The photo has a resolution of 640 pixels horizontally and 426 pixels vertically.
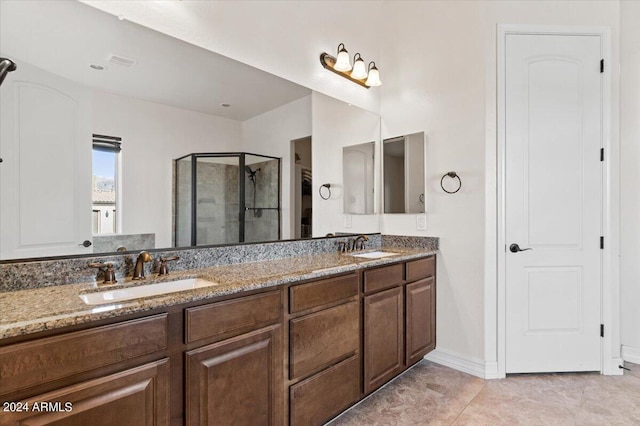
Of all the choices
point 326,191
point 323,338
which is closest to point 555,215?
point 326,191

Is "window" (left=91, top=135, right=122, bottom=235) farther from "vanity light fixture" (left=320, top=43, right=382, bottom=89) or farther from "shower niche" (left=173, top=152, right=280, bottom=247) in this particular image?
"vanity light fixture" (left=320, top=43, right=382, bottom=89)

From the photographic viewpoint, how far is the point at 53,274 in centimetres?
134

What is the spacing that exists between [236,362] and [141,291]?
1.64 ft

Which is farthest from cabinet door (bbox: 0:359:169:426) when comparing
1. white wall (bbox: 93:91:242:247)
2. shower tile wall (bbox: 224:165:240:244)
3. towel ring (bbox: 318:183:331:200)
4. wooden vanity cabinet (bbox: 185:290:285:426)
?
towel ring (bbox: 318:183:331:200)

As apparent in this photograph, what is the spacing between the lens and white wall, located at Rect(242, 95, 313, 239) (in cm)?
205

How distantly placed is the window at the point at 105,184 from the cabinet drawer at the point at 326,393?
1159mm

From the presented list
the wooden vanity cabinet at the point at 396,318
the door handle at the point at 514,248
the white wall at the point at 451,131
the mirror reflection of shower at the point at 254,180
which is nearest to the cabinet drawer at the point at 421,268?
the wooden vanity cabinet at the point at 396,318

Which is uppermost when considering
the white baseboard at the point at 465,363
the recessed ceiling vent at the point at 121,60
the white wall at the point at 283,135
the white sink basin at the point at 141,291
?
the recessed ceiling vent at the point at 121,60

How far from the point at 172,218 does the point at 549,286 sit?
265 centimetres

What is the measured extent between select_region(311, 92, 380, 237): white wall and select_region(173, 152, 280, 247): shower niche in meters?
0.44

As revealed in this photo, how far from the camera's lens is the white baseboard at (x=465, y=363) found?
8.00ft

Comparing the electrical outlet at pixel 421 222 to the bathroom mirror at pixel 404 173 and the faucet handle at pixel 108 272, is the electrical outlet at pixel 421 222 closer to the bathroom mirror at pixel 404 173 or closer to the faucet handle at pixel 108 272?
the bathroom mirror at pixel 404 173

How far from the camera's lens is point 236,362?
4.43 feet

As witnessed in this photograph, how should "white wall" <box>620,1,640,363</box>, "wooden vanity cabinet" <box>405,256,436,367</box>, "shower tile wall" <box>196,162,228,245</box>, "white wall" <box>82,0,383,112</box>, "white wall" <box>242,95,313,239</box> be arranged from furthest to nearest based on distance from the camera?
"white wall" <box>620,1,640,363</box>
"wooden vanity cabinet" <box>405,256,436,367</box>
"white wall" <box>242,95,313,239</box>
"shower tile wall" <box>196,162,228,245</box>
"white wall" <box>82,0,383,112</box>
